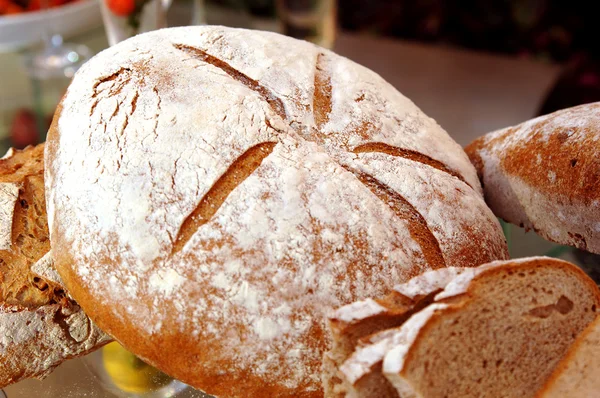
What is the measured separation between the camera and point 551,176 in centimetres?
125

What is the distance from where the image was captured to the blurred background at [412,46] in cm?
225

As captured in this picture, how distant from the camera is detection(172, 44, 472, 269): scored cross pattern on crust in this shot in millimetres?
1017

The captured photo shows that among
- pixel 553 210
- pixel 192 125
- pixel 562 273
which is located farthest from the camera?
pixel 553 210

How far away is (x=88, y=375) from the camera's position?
128 cm

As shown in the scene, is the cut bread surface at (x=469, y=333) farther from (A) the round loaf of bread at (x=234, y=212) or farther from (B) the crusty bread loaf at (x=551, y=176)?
(B) the crusty bread loaf at (x=551, y=176)

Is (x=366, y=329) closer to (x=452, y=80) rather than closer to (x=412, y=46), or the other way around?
(x=452, y=80)

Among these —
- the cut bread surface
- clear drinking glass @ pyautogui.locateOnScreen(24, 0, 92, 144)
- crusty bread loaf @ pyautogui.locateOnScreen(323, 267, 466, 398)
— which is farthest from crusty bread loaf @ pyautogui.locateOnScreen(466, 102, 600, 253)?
clear drinking glass @ pyautogui.locateOnScreen(24, 0, 92, 144)

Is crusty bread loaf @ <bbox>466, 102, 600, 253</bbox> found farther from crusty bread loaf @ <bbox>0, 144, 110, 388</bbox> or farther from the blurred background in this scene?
crusty bread loaf @ <bbox>0, 144, 110, 388</bbox>

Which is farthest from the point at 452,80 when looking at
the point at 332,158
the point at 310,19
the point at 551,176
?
the point at 332,158

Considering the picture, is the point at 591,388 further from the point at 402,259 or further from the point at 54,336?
the point at 54,336

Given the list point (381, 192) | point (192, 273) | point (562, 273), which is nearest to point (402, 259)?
point (381, 192)

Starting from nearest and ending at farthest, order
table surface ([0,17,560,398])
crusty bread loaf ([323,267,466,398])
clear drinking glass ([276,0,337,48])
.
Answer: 1. crusty bread loaf ([323,267,466,398])
2. table surface ([0,17,560,398])
3. clear drinking glass ([276,0,337,48])

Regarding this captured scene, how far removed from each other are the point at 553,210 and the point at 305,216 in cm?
57

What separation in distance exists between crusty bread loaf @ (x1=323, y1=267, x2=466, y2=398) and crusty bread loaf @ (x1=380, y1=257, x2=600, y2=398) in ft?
0.08
